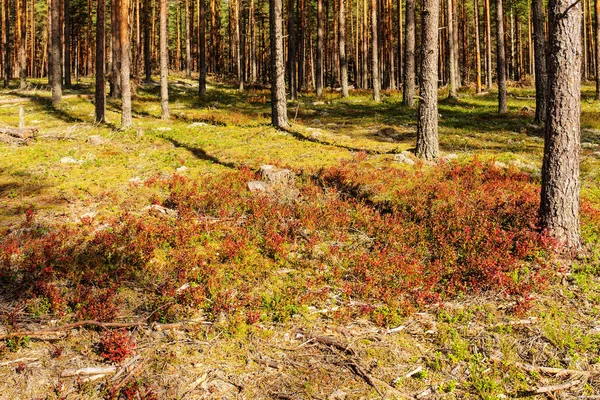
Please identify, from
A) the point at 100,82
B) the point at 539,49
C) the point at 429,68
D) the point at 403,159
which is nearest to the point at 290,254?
the point at 403,159

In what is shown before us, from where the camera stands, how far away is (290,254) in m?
7.50

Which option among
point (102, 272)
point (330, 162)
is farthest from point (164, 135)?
point (102, 272)

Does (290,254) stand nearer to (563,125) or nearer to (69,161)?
(563,125)

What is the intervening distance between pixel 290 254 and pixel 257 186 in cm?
303

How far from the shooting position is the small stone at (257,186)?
995cm

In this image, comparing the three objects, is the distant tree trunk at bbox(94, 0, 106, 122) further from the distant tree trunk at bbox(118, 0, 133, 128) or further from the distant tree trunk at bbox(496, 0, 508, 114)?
the distant tree trunk at bbox(496, 0, 508, 114)

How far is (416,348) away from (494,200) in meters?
4.94

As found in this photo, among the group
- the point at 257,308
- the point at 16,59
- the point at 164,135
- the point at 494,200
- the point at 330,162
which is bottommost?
the point at 257,308

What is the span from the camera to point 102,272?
6582mm

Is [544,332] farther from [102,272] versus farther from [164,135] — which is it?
[164,135]

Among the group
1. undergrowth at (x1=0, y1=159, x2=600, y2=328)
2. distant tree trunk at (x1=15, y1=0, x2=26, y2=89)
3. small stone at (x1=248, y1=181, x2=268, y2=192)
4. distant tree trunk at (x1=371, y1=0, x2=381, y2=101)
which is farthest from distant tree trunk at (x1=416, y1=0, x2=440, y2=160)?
distant tree trunk at (x1=15, y1=0, x2=26, y2=89)

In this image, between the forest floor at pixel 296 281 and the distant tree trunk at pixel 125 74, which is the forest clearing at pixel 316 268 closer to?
the forest floor at pixel 296 281

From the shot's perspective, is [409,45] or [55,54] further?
[55,54]

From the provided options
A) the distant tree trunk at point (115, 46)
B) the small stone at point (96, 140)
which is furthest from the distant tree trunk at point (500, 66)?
the distant tree trunk at point (115, 46)
